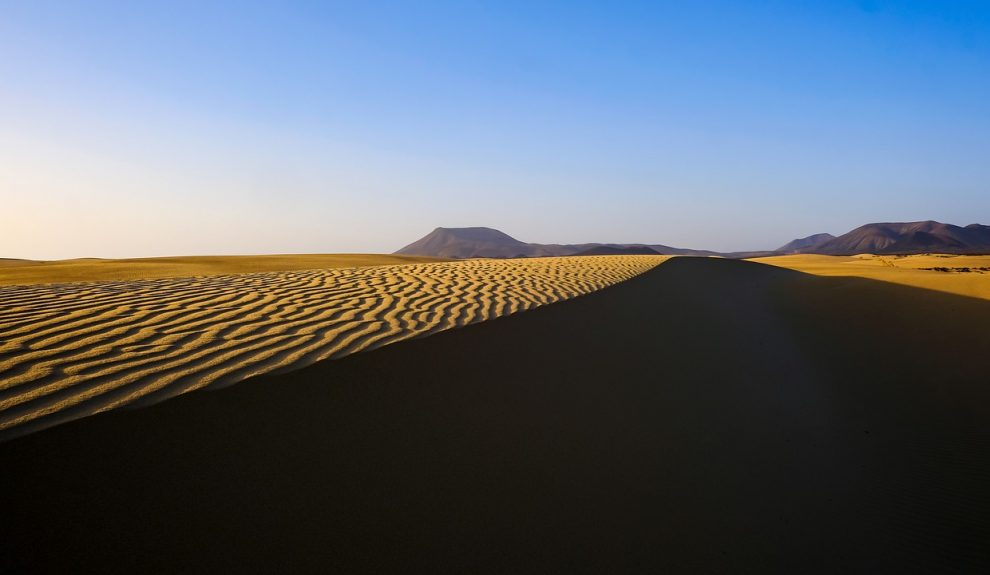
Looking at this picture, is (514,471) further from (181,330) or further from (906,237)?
(906,237)

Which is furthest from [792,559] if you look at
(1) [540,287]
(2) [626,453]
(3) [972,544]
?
(1) [540,287]

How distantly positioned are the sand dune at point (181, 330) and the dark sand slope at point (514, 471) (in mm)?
295

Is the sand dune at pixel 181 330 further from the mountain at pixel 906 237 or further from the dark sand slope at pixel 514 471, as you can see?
the mountain at pixel 906 237

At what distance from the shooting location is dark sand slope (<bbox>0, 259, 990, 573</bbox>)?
6.84 feet

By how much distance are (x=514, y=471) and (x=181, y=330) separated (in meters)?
2.89

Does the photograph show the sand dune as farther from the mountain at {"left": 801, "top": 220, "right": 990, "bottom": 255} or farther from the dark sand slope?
the mountain at {"left": 801, "top": 220, "right": 990, "bottom": 255}

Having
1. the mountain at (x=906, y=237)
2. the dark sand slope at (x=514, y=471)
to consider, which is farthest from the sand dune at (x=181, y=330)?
the mountain at (x=906, y=237)

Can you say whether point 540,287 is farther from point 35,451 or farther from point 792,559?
point 35,451

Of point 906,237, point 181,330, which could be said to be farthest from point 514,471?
point 906,237

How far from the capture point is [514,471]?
2.95 m

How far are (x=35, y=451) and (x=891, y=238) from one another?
8797 inches

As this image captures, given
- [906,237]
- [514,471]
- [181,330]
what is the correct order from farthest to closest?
[906,237] → [181,330] → [514,471]

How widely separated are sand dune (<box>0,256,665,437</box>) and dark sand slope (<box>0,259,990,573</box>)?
0.97 feet

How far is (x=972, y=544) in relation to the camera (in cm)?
322
